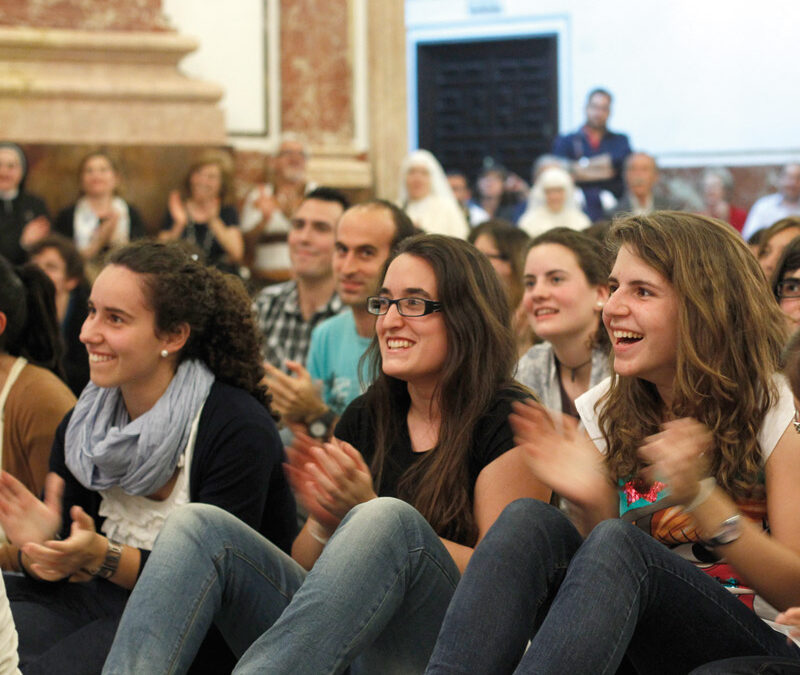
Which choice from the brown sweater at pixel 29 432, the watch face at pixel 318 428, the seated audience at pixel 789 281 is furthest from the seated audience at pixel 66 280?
the seated audience at pixel 789 281

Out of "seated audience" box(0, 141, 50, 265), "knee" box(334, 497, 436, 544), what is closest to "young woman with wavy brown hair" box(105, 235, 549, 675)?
"knee" box(334, 497, 436, 544)

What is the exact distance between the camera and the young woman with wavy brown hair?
7.06 feet

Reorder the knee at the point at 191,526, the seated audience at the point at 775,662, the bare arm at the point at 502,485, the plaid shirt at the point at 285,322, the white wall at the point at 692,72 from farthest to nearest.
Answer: the white wall at the point at 692,72 < the plaid shirt at the point at 285,322 < the bare arm at the point at 502,485 < the knee at the point at 191,526 < the seated audience at the point at 775,662

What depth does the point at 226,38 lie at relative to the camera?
777cm

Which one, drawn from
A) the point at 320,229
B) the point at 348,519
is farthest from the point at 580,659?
the point at 320,229

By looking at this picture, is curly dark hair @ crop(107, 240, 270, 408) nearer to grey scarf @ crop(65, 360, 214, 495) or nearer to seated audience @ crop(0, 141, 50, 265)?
grey scarf @ crop(65, 360, 214, 495)

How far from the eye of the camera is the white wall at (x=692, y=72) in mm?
11664

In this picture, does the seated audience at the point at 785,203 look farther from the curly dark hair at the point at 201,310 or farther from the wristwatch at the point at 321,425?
the curly dark hair at the point at 201,310

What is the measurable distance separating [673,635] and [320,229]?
275cm

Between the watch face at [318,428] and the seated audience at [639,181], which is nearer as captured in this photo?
the watch face at [318,428]

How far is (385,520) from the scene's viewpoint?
7.18 feet

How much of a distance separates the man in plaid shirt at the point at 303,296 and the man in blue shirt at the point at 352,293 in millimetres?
367

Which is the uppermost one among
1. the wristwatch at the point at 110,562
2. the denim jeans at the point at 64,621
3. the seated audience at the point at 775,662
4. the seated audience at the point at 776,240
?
the seated audience at the point at 776,240

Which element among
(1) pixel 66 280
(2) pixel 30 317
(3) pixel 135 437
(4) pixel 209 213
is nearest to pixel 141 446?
(3) pixel 135 437
